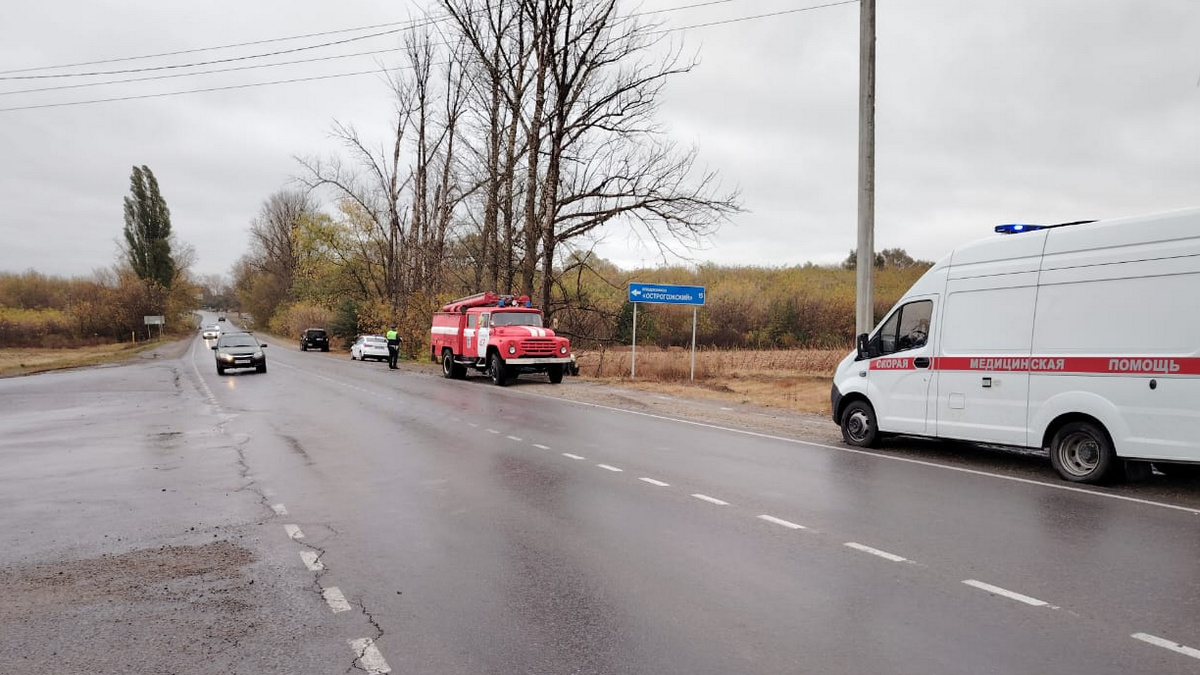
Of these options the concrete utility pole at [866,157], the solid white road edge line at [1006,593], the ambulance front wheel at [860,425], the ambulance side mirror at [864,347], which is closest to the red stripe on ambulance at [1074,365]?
the ambulance side mirror at [864,347]

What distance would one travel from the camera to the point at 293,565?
18.2ft

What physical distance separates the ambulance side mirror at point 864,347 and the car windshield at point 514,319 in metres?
14.7

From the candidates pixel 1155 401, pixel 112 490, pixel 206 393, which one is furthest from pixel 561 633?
pixel 206 393

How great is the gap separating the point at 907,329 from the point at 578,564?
285 inches

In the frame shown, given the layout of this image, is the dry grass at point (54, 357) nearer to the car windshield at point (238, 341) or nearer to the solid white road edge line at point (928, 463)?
the car windshield at point (238, 341)

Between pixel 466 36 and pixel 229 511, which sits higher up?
pixel 466 36

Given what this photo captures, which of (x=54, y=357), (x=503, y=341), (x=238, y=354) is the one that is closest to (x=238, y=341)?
(x=238, y=354)

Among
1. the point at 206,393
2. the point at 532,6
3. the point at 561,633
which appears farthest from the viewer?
the point at 532,6

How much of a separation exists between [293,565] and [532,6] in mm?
29211

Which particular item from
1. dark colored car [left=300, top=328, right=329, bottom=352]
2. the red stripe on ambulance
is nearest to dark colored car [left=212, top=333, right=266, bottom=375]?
the red stripe on ambulance

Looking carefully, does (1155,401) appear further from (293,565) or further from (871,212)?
(293,565)

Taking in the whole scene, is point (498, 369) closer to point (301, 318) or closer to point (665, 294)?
point (665, 294)

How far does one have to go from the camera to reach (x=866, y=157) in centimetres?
1470

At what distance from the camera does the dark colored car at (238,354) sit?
94.6 ft
